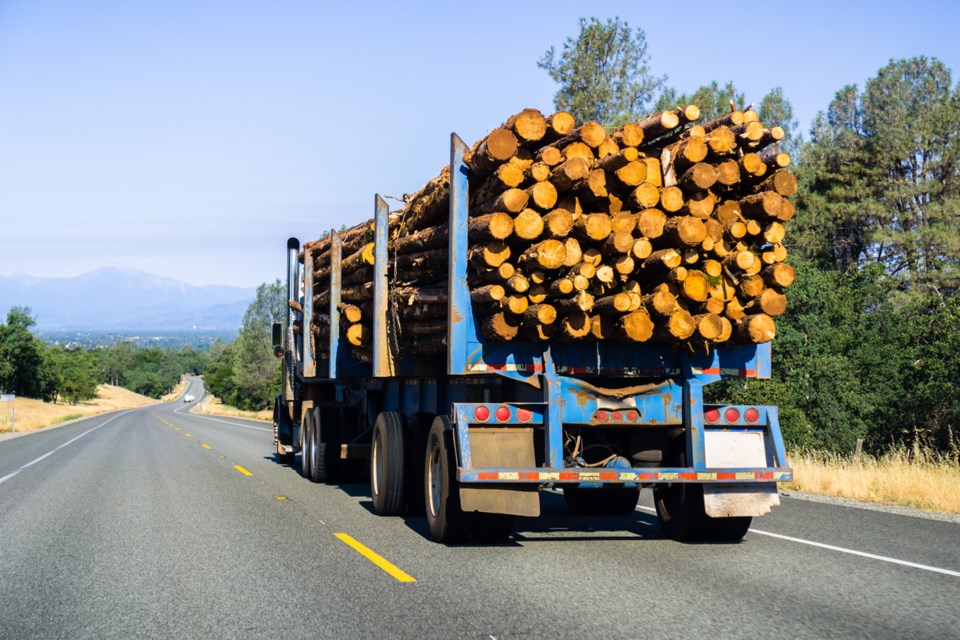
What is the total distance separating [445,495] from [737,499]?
8.37 ft

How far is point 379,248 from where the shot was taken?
420 inches

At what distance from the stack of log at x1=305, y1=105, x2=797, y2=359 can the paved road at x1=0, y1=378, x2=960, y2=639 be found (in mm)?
1976

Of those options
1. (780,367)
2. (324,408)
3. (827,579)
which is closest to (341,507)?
(324,408)

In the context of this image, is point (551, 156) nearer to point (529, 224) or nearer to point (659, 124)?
point (529, 224)

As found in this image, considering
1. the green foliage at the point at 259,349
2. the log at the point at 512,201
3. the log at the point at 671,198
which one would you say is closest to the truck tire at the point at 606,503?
the log at the point at 671,198

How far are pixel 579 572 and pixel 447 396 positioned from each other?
319cm

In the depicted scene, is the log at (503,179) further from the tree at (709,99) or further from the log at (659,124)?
the tree at (709,99)

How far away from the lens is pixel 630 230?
304 inches

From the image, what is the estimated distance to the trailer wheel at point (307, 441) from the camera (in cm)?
1472

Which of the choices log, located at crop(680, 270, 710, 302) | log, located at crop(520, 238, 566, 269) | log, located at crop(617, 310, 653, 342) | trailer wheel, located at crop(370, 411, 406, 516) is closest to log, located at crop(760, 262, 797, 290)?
log, located at crop(680, 270, 710, 302)

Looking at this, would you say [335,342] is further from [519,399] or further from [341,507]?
[519,399]

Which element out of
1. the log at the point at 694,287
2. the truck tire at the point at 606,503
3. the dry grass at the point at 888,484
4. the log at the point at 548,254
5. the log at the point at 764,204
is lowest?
the dry grass at the point at 888,484

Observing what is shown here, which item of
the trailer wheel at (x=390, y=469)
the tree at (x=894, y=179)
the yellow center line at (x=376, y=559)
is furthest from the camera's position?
the tree at (x=894, y=179)

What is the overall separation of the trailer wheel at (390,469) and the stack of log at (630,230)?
8.38 feet
